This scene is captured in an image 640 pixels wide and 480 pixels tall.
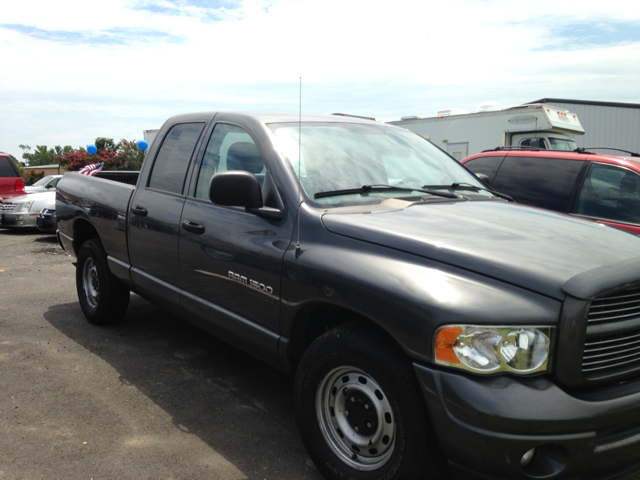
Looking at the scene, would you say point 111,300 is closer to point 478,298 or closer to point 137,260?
point 137,260

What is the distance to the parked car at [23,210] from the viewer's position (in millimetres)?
12602

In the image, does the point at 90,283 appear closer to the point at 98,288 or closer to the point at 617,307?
the point at 98,288

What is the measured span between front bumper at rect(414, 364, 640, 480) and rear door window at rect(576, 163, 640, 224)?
11.8 ft

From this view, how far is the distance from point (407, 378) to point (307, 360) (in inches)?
24.8

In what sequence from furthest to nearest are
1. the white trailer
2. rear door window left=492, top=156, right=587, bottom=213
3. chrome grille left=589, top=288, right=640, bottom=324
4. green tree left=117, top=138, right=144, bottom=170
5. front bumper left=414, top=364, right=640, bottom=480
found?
green tree left=117, top=138, right=144, bottom=170 < the white trailer < rear door window left=492, top=156, right=587, bottom=213 < chrome grille left=589, top=288, right=640, bottom=324 < front bumper left=414, top=364, right=640, bottom=480

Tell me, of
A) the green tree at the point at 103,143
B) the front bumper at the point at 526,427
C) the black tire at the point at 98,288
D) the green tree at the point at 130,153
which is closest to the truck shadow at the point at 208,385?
the black tire at the point at 98,288

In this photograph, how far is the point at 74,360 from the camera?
445 centimetres

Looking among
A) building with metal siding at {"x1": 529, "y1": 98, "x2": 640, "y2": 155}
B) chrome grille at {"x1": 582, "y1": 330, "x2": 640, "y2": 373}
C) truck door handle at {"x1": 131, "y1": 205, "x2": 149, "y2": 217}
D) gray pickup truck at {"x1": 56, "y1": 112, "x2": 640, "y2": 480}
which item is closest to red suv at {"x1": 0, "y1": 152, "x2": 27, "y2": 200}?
truck door handle at {"x1": 131, "y1": 205, "x2": 149, "y2": 217}

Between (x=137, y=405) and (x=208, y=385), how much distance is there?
52 centimetres

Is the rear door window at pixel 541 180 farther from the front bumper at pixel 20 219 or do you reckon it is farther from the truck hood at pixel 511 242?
the front bumper at pixel 20 219

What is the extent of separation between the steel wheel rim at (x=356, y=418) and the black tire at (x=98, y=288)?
2.95 metres

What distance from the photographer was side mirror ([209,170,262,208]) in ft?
9.84

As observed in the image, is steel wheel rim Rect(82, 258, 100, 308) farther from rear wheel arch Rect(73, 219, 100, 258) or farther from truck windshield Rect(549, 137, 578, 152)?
truck windshield Rect(549, 137, 578, 152)

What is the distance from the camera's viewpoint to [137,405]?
3.65 meters
